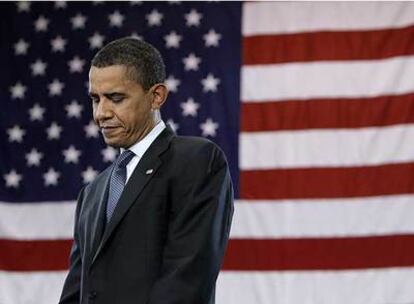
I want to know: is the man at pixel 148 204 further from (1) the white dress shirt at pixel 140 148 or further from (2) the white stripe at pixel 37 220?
(2) the white stripe at pixel 37 220

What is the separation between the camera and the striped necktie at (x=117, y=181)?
1.37 metres

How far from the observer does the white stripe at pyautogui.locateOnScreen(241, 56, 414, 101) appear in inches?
124

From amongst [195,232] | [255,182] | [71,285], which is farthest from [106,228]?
[255,182]

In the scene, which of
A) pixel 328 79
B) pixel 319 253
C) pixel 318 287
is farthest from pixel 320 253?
pixel 328 79

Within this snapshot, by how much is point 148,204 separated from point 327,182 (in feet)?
6.35

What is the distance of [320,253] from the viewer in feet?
10.3

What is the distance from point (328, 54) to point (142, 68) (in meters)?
1.97

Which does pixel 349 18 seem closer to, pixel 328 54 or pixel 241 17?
pixel 328 54

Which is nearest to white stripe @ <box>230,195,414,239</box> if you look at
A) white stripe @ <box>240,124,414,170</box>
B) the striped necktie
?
white stripe @ <box>240,124,414,170</box>

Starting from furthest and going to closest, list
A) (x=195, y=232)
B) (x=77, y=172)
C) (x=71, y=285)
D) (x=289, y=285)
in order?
(x=77, y=172)
(x=289, y=285)
(x=71, y=285)
(x=195, y=232)

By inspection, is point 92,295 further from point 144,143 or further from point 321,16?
point 321,16

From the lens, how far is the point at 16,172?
11.2 feet

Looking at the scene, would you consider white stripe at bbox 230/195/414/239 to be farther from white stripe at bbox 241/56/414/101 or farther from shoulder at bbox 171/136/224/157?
shoulder at bbox 171/136/224/157

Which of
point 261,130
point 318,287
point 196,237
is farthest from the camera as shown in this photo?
point 261,130
